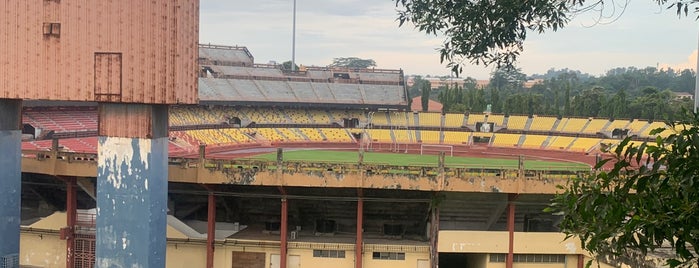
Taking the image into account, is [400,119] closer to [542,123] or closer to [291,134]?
[291,134]

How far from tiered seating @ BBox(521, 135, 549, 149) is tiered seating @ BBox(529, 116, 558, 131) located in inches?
103

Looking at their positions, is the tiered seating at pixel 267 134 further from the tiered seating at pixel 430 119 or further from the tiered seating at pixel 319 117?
the tiered seating at pixel 430 119

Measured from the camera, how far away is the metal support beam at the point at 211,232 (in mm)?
28164

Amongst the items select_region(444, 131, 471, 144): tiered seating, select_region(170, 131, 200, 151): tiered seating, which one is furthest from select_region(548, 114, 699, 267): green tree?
select_region(444, 131, 471, 144): tiered seating

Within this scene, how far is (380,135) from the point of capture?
68438 mm

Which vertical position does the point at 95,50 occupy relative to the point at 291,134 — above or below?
above

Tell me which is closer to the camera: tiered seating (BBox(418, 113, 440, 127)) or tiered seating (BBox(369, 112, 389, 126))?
tiered seating (BBox(369, 112, 389, 126))

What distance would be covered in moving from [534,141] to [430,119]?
36.5 ft

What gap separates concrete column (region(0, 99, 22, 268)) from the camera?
21.9 m

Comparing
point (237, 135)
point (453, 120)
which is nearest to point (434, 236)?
point (237, 135)

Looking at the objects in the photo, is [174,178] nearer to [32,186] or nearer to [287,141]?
[32,186]

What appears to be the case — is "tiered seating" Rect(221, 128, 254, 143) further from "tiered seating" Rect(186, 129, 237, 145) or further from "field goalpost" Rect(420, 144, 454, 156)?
"field goalpost" Rect(420, 144, 454, 156)

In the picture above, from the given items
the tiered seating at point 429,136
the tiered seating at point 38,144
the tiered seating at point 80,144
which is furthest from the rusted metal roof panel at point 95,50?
the tiered seating at point 429,136

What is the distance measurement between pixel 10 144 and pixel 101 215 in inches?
173
